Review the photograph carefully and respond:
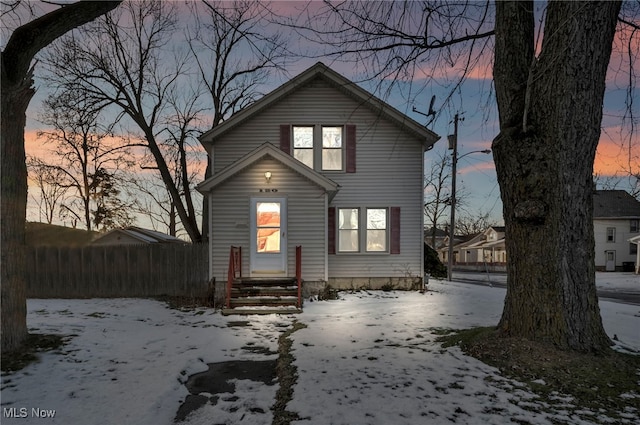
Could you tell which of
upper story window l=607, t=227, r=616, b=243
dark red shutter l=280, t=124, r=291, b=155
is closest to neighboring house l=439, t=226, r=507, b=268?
upper story window l=607, t=227, r=616, b=243

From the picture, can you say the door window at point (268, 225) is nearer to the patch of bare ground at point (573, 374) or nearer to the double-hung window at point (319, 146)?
the double-hung window at point (319, 146)

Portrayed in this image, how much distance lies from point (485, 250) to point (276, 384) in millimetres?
52765

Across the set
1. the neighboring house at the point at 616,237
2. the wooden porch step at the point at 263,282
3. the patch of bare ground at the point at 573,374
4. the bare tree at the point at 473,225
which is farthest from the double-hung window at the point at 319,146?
the bare tree at the point at 473,225

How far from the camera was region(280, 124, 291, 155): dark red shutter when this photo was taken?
1161 centimetres

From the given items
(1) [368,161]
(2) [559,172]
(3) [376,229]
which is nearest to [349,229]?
(3) [376,229]

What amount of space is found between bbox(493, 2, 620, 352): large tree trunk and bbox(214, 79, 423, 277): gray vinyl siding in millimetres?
7135

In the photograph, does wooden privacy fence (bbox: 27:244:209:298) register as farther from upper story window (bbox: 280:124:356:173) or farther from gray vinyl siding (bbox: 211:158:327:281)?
upper story window (bbox: 280:124:356:173)

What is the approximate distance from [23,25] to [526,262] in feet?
25.7

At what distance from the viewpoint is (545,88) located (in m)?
4.32

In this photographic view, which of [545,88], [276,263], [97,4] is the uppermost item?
[97,4]

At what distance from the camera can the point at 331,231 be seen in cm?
1159

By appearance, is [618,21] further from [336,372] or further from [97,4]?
[97,4]

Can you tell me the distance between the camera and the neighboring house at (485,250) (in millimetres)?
43031

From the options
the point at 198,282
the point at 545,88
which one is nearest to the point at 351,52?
the point at 545,88
